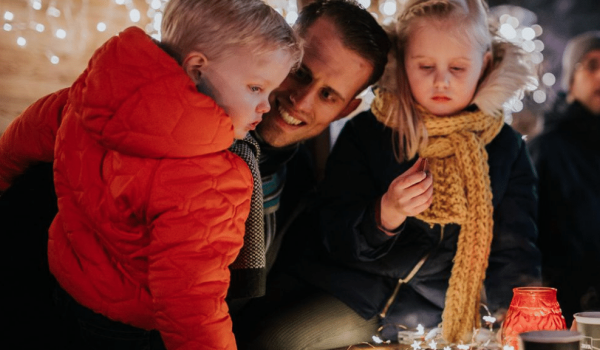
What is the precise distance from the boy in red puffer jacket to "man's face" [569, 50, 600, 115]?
6.21ft

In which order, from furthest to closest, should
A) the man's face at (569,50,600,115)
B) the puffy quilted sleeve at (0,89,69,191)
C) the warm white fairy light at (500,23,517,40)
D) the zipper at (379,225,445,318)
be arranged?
1. the man's face at (569,50,600,115)
2. the warm white fairy light at (500,23,517,40)
3. the zipper at (379,225,445,318)
4. the puffy quilted sleeve at (0,89,69,191)

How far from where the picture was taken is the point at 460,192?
1737 millimetres

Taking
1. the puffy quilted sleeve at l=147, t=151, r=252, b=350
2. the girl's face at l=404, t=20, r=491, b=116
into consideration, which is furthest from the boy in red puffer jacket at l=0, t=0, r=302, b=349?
the girl's face at l=404, t=20, r=491, b=116

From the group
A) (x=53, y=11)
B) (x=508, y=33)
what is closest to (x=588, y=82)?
(x=508, y=33)

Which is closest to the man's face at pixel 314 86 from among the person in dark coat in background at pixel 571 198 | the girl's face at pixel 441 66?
the girl's face at pixel 441 66

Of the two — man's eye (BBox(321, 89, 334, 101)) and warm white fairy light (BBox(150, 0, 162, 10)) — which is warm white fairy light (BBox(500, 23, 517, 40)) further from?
warm white fairy light (BBox(150, 0, 162, 10))

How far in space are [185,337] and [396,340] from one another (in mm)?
862

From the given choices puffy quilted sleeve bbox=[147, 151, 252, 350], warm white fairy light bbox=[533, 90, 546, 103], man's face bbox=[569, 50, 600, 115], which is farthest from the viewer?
warm white fairy light bbox=[533, 90, 546, 103]

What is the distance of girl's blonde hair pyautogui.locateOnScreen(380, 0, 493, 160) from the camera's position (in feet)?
5.63

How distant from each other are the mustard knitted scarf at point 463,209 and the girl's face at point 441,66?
5cm

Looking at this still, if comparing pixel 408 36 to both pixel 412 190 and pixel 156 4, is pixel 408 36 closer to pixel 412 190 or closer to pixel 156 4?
pixel 412 190

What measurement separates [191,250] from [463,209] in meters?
0.86

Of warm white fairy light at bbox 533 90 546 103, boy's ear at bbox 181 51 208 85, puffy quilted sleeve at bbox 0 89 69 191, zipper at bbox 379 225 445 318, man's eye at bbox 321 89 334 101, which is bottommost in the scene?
zipper at bbox 379 225 445 318

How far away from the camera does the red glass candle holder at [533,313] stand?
139cm
